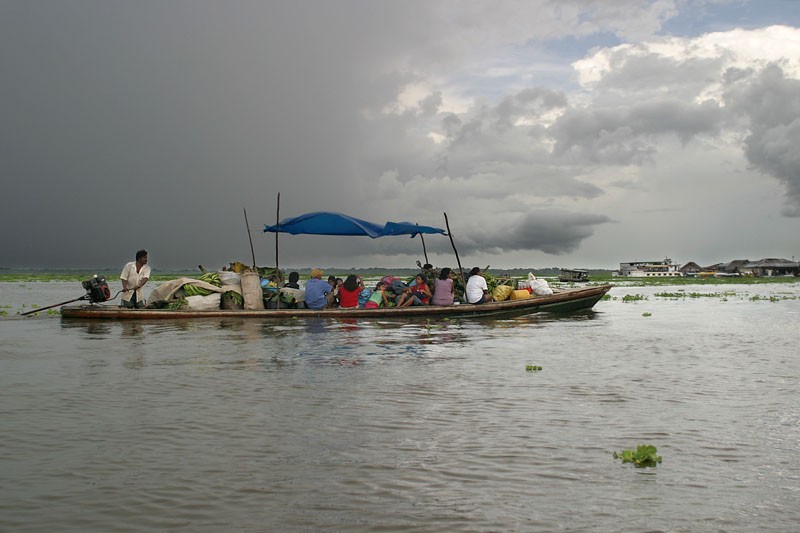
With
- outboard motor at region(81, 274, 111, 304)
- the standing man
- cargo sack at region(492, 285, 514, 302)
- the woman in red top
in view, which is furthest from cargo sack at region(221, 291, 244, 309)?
cargo sack at region(492, 285, 514, 302)

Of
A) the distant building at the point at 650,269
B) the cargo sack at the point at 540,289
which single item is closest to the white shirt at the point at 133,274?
the cargo sack at the point at 540,289

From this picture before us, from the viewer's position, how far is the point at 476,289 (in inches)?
734

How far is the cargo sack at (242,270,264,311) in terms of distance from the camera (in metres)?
18.3

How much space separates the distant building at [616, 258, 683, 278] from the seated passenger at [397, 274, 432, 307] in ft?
357

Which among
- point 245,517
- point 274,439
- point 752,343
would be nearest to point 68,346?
point 274,439

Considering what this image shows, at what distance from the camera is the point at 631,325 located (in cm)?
1942

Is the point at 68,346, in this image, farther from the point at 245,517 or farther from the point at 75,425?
the point at 245,517

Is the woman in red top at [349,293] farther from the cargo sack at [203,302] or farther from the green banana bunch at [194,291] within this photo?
the green banana bunch at [194,291]

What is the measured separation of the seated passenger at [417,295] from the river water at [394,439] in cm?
611

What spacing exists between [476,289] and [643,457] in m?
13.7

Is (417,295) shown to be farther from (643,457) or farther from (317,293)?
(643,457)

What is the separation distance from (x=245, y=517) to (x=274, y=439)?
194cm

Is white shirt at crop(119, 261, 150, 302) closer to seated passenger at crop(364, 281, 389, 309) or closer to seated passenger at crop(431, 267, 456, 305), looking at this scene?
seated passenger at crop(364, 281, 389, 309)

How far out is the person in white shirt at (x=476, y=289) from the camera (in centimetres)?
1864
